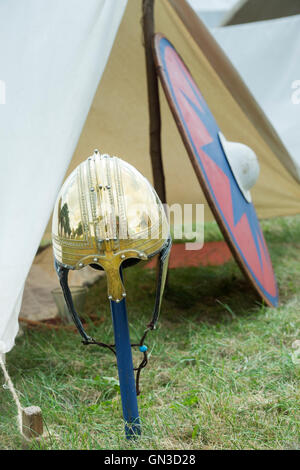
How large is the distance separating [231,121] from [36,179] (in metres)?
1.54

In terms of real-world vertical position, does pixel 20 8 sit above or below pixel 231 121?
above

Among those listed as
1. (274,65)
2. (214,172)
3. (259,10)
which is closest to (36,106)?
(214,172)

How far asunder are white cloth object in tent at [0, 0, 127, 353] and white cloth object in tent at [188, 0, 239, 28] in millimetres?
3593

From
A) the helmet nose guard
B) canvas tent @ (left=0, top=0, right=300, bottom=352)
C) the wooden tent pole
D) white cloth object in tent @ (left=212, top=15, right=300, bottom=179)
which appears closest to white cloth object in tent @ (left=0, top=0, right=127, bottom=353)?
canvas tent @ (left=0, top=0, right=300, bottom=352)

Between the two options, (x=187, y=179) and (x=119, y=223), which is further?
(x=187, y=179)

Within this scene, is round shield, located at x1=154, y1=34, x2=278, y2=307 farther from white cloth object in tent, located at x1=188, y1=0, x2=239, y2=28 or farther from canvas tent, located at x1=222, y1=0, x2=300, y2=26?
white cloth object in tent, located at x1=188, y1=0, x2=239, y2=28

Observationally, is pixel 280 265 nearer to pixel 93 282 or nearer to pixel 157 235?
pixel 93 282

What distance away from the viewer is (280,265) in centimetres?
251

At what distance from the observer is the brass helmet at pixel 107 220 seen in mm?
901

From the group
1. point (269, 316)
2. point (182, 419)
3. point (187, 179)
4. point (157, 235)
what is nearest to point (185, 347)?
point (269, 316)

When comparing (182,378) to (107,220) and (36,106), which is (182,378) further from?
(36,106)

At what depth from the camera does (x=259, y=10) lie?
4.21 meters

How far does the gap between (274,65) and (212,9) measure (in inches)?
75.0

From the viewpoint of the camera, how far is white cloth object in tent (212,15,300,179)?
9.59ft
